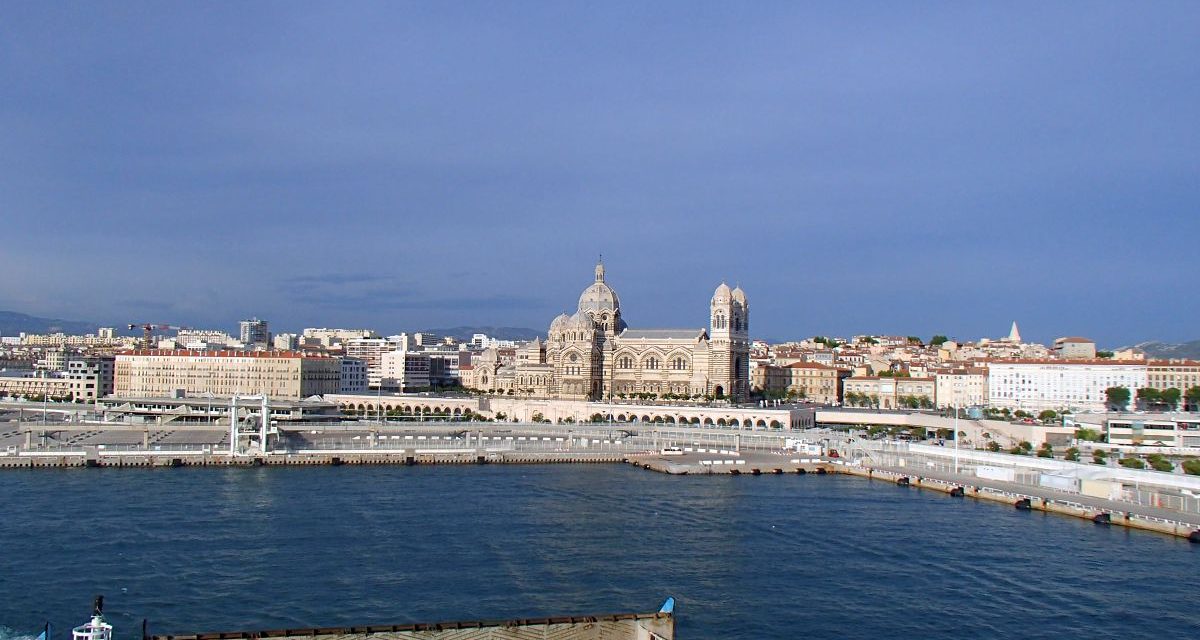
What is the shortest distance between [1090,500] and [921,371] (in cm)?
4575

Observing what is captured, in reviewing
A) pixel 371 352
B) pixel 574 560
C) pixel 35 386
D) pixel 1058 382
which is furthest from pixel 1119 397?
pixel 371 352

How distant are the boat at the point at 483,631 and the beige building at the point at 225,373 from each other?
53.3 meters

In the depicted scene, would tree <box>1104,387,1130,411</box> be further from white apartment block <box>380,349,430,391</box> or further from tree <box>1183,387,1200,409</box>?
white apartment block <box>380,349,430,391</box>

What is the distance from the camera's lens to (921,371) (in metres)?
75.8

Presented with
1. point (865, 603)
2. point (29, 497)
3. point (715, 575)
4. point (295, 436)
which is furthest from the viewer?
point (295, 436)

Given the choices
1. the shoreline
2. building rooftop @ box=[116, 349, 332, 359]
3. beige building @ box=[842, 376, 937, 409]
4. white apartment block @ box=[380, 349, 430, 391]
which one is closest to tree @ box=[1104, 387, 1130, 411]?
beige building @ box=[842, 376, 937, 409]

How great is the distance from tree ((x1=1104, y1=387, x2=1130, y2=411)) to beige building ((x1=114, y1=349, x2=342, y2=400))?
4358 cm

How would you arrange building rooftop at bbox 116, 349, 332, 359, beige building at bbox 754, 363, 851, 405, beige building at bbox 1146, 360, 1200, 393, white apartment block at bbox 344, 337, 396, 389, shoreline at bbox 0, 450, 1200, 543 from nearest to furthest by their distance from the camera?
shoreline at bbox 0, 450, 1200, 543 → beige building at bbox 1146, 360, 1200, 393 → building rooftop at bbox 116, 349, 332, 359 → beige building at bbox 754, 363, 851, 405 → white apartment block at bbox 344, 337, 396, 389

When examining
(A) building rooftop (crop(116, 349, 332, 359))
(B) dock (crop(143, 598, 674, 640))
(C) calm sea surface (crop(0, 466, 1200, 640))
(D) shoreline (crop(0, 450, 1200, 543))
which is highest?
(A) building rooftop (crop(116, 349, 332, 359))

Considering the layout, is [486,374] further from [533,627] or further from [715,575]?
[533,627]

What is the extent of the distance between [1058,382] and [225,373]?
1881 inches

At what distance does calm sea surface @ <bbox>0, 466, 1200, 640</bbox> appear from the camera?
18406 millimetres

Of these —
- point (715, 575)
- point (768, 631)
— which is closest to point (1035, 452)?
point (715, 575)

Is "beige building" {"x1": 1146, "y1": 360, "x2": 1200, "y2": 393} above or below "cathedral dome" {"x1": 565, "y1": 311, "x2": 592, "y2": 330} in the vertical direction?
below
